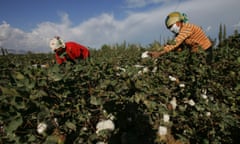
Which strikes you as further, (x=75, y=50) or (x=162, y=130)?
(x=75, y=50)

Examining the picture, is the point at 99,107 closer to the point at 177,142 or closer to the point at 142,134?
the point at 142,134

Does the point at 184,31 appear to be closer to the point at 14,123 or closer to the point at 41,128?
the point at 41,128

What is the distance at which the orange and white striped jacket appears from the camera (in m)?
3.31

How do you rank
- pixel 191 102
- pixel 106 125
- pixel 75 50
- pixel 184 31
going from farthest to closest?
pixel 75 50 → pixel 184 31 → pixel 191 102 → pixel 106 125

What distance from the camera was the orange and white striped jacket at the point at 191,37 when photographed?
130 inches

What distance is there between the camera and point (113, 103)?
158cm

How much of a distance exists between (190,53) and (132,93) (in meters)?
1.71

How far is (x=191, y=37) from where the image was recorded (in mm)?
3516

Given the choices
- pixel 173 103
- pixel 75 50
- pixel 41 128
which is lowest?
pixel 173 103

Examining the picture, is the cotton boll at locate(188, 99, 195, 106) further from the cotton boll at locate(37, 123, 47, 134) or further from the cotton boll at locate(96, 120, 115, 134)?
the cotton boll at locate(37, 123, 47, 134)

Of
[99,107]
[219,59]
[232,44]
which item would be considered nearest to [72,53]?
[219,59]

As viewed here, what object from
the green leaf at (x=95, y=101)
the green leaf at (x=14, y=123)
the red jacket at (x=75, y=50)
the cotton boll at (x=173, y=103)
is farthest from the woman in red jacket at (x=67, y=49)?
the green leaf at (x=14, y=123)

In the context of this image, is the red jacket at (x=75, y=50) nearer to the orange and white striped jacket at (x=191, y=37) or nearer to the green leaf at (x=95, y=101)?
the orange and white striped jacket at (x=191, y=37)

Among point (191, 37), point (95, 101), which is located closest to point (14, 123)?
point (95, 101)
